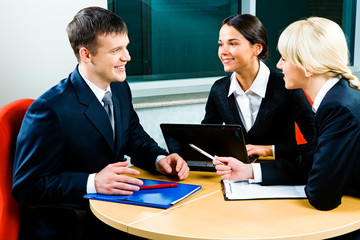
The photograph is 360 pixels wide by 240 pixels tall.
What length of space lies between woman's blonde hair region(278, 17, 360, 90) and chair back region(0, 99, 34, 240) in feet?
3.54

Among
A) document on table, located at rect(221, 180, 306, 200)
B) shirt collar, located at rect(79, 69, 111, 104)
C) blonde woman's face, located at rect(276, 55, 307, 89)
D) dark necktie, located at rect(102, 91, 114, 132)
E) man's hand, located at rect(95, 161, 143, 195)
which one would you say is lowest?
document on table, located at rect(221, 180, 306, 200)

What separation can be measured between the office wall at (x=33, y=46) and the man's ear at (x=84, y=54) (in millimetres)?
638

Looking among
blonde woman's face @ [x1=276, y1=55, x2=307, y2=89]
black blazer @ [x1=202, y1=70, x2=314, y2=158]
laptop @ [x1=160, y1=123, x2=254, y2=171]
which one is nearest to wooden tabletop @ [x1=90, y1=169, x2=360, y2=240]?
laptop @ [x1=160, y1=123, x2=254, y2=171]

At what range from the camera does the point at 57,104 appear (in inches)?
65.5

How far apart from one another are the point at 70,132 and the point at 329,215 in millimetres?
951

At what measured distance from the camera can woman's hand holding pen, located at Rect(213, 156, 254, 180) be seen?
5.54ft

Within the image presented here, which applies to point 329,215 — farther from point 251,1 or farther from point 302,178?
point 251,1

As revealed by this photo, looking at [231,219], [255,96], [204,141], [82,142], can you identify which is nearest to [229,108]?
[255,96]

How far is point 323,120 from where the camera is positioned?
57.6 inches

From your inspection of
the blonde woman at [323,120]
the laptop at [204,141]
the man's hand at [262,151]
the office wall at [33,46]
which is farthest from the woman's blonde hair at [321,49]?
the office wall at [33,46]

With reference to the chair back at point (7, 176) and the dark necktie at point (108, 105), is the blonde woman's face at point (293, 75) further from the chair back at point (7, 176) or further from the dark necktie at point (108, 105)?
the chair back at point (7, 176)

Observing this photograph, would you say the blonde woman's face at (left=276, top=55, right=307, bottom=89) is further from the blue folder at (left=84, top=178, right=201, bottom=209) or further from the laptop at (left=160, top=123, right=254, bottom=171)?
the blue folder at (left=84, top=178, right=201, bottom=209)

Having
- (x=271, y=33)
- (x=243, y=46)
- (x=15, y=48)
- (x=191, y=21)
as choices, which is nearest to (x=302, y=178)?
(x=243, y=46)

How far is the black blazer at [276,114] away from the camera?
2.16 metres
